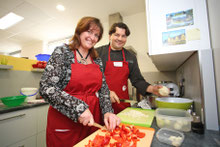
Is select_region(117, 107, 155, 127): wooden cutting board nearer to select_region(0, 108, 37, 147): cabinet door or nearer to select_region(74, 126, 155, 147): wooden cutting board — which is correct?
select_region(74, 126, 155, 147): wooden cutting board

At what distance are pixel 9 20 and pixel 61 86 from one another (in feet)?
11.9

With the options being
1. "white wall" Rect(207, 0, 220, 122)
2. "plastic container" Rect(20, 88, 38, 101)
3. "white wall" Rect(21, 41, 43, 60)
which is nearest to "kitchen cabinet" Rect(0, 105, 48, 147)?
"plastic container" Rect(20, 88, 38, 101)

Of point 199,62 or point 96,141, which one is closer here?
point 96,141

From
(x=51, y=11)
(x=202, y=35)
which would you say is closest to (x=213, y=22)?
(x=202, y=35)

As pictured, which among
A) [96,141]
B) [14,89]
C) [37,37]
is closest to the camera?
[96,141]

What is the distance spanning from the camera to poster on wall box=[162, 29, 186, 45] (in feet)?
2.75

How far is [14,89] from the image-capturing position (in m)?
2.08

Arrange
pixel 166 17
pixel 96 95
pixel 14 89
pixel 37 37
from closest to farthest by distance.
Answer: pixel 166 17 → pixel 96 95 → pixel 14 89 → pixel 37 37

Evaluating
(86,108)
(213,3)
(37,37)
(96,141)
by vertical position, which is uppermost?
(37,37)

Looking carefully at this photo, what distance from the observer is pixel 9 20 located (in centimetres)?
319

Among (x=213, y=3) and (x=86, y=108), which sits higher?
(x=213, y=3)

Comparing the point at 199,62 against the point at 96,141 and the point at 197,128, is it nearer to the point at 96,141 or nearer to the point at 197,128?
the point at 197,128

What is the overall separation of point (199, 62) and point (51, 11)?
3219 mm

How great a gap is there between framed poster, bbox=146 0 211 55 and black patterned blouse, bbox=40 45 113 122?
2.12ft
